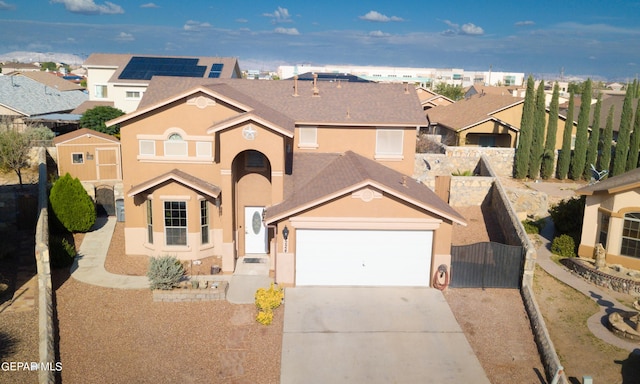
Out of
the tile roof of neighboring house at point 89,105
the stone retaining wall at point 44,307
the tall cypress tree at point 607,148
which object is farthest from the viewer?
the tile roof of neighboring house at point 89,105

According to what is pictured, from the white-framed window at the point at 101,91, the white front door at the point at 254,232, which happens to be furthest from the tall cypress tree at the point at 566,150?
the white-framed window at the point at 101,91

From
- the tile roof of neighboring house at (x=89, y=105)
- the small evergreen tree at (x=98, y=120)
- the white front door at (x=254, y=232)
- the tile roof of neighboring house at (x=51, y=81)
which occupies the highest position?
the tile roof of neighboring house at (x=51, y=81)

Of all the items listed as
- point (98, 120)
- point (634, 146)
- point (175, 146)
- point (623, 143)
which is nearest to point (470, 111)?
point (623, 143)

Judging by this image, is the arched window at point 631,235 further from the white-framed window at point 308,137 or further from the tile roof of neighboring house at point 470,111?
the tile roof of neighboring house at point 470,111

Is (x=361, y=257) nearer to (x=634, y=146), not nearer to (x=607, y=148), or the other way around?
(x=607, y=148)

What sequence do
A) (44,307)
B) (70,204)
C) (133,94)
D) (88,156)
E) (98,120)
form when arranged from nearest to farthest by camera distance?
(44,307) → (70,204) → (88,156) → (98,120) → (133,94)

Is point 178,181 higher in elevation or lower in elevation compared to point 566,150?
lower
